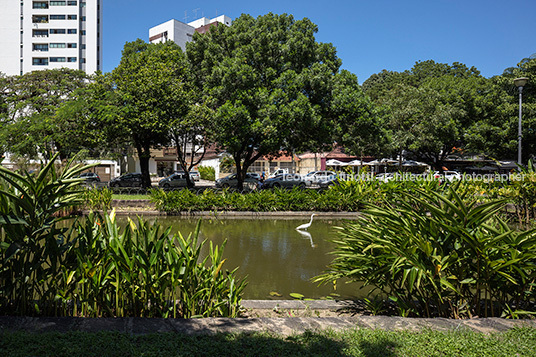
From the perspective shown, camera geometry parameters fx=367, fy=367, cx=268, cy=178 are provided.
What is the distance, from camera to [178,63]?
2211cm

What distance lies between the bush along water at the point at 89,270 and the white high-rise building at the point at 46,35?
2339 inches

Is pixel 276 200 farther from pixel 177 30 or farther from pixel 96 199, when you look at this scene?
pixel 177 30

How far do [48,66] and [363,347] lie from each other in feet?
211

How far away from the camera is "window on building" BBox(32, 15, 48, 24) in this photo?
54.8 m

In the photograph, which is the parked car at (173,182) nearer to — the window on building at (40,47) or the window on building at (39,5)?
the window on building at (40,47)

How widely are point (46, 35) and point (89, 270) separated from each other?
6446cm

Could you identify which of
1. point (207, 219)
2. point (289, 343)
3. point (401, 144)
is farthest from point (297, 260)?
point (401, 144)

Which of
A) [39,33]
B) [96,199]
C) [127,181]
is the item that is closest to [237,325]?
[96,199]

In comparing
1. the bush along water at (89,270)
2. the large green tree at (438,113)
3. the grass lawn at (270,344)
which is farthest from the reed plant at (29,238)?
the large green tree at (438,113)

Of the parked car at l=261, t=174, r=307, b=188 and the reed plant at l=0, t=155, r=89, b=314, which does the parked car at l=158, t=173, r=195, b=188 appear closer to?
the parked car at l=261, t=174, r=307, b=188

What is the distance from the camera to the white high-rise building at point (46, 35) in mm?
54031

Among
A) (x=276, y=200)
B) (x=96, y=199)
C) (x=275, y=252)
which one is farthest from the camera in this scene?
(x=276, y=200)

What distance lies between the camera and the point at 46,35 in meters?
55.1

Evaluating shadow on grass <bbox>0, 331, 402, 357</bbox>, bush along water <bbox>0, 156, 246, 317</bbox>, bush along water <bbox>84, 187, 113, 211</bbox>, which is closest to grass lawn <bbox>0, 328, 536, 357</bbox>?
shadow on grass <bbox>0, 331, 402, 357</bbox>
